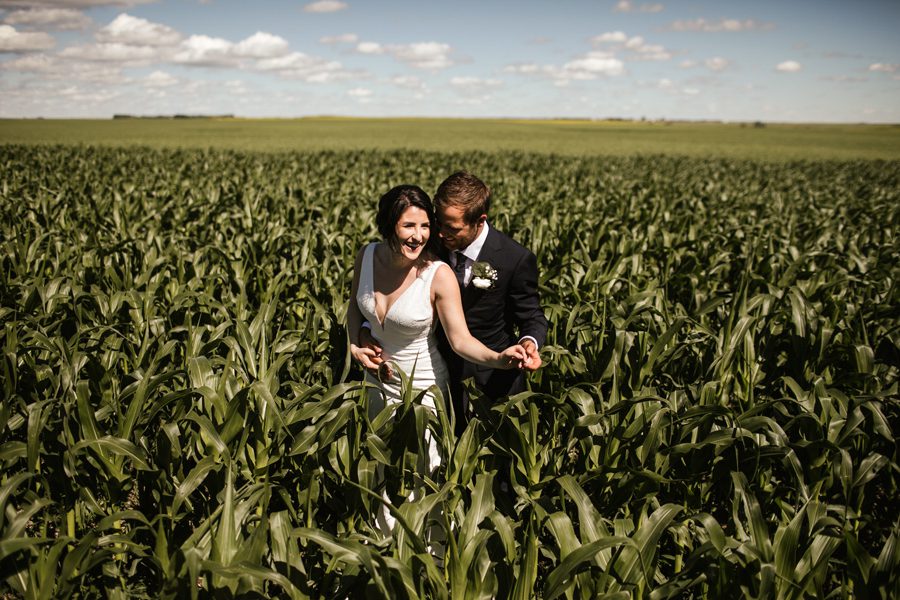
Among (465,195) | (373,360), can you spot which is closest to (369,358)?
(373,360)

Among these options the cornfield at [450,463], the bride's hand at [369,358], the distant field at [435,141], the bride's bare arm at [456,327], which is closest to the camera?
the cornfield at [450,463]

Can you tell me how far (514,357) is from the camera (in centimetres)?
230

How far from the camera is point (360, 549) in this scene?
1.64 meters

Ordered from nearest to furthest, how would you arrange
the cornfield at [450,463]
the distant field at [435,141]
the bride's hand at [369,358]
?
the cornfield at [450,463] → the bride's hand at [369,358] → the distant field at [435,141]

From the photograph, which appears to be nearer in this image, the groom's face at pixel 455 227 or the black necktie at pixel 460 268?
the groom's face at pixel 455 227

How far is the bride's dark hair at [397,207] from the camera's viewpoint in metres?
2.25

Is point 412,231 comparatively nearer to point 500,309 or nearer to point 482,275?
point 482,275

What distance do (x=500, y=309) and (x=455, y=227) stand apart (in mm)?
541

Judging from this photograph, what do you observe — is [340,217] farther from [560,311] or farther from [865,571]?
[865,571]

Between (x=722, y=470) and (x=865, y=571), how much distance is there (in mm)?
803

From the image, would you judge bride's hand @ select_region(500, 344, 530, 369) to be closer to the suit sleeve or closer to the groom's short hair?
the suit sleeve

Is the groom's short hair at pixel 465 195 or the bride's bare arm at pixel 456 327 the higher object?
the groom's short hair at pixel 465 195

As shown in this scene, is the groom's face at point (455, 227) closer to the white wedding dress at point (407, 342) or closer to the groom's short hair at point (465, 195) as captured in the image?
the groom's short hair at point (465, 195)

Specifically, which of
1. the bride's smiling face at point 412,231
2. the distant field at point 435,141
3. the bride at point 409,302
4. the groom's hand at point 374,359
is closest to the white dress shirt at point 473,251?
the bride at point 409,302
